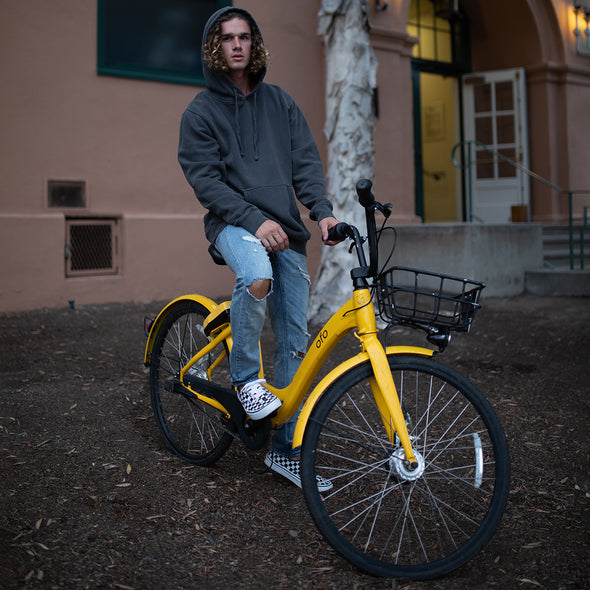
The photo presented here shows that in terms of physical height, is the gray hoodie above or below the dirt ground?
above

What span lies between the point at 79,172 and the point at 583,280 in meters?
6.03

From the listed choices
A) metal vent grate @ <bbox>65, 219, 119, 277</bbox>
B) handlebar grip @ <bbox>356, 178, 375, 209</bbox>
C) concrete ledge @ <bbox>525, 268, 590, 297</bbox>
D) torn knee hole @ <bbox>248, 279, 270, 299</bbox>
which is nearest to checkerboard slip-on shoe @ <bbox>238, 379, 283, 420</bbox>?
torn knee hole @ <bbox>248, 279, 270, 299</bbox>

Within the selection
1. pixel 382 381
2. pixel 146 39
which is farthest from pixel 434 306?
pixel 146 39

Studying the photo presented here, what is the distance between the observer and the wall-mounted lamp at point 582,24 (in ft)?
36.4

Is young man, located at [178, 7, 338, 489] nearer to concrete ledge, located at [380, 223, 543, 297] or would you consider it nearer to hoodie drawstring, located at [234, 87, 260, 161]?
hoodie drawstring, located at [234, 87, 260, 161]

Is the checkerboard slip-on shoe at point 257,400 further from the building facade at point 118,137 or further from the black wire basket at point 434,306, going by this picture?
the building facade at point 118,137

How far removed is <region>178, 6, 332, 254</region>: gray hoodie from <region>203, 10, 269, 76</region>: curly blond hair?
0.03 meters

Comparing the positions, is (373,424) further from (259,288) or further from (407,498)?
(259,288)

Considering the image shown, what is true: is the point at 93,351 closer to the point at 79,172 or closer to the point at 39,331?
the point at 39,331

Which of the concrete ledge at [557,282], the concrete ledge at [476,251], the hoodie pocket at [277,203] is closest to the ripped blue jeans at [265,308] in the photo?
the hoodie pocket at [277,203]

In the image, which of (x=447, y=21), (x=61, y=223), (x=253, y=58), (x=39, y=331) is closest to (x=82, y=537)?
(x=253, y=58)

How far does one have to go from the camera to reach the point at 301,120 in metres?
3.05

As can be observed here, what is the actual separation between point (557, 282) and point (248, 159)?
6524 mm

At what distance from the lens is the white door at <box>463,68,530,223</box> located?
10977 millimetres
